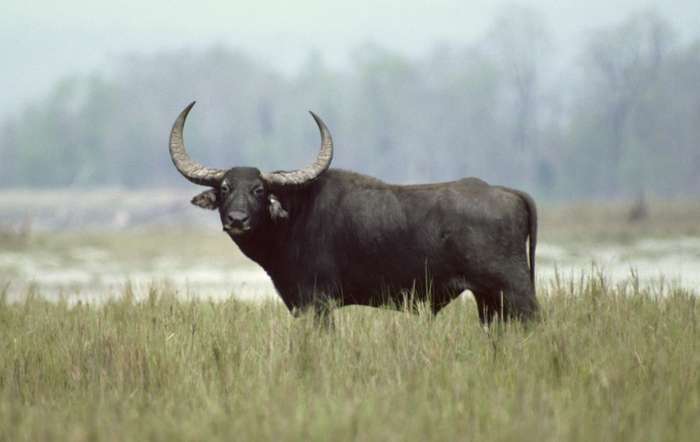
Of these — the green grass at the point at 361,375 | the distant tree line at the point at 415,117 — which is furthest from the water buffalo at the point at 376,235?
the distant tree line at the point at 415,117

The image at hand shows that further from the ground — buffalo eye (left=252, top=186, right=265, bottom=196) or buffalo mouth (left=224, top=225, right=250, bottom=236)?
buffalo eye (left=252, top=186, right=265, bottom=196)

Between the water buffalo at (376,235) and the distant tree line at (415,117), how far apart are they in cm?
4496

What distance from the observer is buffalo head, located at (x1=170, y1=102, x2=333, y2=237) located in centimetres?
664

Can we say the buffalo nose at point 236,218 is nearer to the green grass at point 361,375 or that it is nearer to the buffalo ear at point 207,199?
the buffalo ear at point 207,199

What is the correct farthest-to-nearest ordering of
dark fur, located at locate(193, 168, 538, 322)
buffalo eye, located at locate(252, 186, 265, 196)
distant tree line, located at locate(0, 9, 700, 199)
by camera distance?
distant tree line, located at locate(0, 9, 700, 199), buffalo eye, located at locate(252, 186, 265, 196), dark fur, located at locate(193, 168, 538, 322)

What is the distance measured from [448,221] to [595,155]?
173ft

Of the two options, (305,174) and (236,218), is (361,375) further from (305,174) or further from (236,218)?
(305,174)

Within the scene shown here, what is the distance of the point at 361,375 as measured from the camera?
525 cm

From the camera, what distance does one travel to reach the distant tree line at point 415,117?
53375 mm

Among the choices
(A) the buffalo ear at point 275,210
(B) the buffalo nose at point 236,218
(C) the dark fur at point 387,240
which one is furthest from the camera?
(A) the buffalo ear at point 275,210

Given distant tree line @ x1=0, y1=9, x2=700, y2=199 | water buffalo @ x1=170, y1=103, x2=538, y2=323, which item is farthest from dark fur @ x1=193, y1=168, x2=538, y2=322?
distant tree line @ x1=0, y1=9, x2=700, y2=199

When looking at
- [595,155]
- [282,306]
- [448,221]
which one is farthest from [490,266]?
[595,155]

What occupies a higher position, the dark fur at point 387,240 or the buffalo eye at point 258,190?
the buffalo eye at point 258,190

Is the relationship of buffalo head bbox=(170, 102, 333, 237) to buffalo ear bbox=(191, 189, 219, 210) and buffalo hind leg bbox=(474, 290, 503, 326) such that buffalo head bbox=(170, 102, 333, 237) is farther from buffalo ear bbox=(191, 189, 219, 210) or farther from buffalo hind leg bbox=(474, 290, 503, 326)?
buffalo hind leg bbox=(474, 290, 503, 326)
